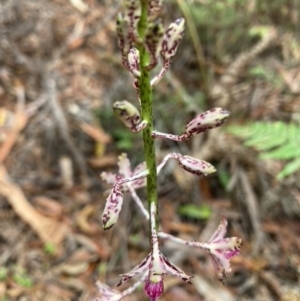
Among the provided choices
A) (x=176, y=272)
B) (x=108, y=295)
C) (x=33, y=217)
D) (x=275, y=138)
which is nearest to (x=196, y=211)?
(x=275, y=138)

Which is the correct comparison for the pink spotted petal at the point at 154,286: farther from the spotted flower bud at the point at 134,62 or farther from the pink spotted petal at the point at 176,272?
the spotted flower bud at the point at 134,62

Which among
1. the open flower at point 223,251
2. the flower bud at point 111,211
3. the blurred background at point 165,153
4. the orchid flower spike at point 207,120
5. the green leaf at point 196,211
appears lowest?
the green leaf at point 196,211

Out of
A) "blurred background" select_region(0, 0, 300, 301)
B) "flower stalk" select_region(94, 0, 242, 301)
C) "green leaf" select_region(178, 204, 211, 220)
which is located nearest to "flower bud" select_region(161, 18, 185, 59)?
"flower stalk" select_region(94, 0, 242, 301)

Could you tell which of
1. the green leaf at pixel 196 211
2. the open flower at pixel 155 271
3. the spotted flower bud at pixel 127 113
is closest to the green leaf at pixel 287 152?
the green leaf at pixel 196 211

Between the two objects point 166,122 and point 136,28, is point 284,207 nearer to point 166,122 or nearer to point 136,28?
point 166,122

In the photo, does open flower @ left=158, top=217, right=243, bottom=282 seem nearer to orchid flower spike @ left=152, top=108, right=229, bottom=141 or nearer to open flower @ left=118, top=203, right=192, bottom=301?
open flower @ left=118, top=203, right=192, bottom=301
